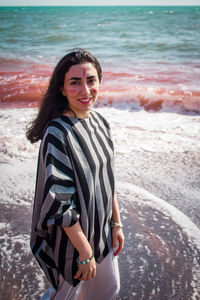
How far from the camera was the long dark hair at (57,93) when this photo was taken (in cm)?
130

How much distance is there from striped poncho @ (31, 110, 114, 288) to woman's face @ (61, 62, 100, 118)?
0.09 metres

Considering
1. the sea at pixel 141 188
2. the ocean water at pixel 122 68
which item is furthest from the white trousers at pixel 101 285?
the ocean water at pixel 122 68

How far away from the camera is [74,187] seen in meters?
1.20

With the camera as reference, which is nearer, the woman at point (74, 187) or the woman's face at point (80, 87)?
the woman at point (74, 187)

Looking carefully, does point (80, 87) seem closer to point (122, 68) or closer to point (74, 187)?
Answer: point (74, 187)

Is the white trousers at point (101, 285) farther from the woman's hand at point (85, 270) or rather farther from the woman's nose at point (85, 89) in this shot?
the woman's nose at point (85, 89)

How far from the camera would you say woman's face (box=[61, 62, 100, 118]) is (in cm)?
130

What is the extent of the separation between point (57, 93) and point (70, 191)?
1.82 feet

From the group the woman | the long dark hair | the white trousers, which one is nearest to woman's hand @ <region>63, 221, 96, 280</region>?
the woman

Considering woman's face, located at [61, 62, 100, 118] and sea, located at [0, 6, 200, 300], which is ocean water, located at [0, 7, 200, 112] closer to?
sea, located at [0, 6, 200, 300]

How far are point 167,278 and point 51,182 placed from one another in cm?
148

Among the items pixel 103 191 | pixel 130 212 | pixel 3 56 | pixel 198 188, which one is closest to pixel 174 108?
pixel 198 188

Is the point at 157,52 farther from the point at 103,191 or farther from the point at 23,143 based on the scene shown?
the point at 103,191

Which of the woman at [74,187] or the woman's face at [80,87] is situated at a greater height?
the woman's face at [80,87]
